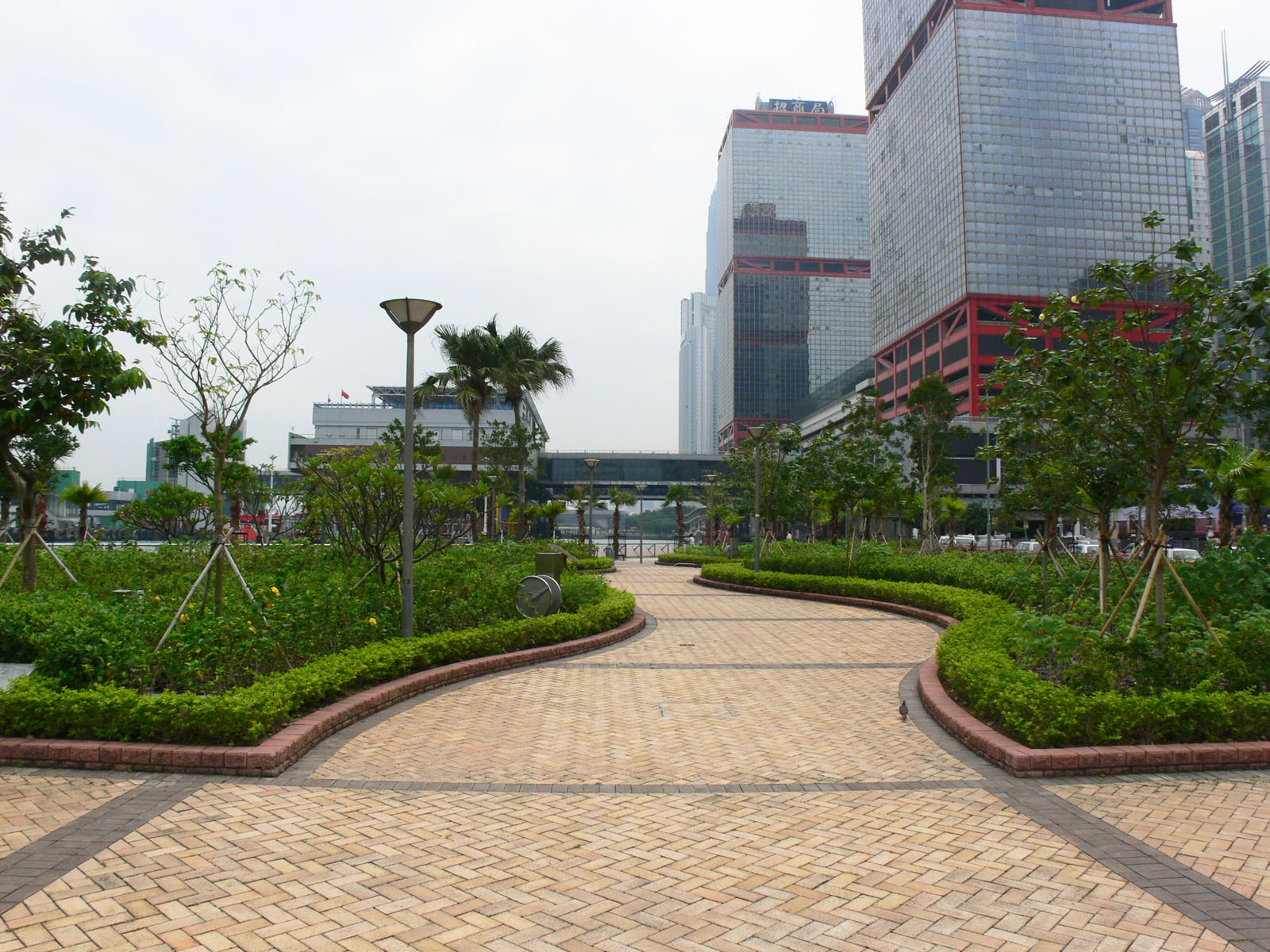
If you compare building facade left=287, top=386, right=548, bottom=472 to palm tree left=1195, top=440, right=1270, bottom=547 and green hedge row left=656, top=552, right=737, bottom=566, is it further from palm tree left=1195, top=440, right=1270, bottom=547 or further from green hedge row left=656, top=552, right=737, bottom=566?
palm tree left=1195, top=440, right=1270, bottom=547

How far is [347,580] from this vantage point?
11438 millimetres

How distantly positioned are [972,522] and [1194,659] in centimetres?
6768

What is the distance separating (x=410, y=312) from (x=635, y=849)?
6.90 meters

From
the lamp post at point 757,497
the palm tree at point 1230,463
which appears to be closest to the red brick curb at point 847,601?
the lamp post at point 757,497

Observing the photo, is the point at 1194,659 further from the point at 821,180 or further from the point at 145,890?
the point at 821,180

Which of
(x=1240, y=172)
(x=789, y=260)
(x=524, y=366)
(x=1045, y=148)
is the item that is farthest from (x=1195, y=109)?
(x=524, y=366)

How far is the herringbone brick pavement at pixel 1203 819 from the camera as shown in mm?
4176

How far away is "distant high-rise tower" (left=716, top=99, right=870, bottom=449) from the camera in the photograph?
175 m

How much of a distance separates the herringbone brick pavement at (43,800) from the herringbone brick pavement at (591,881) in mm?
569

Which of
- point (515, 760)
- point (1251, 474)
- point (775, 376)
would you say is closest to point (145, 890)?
point (515, 760)

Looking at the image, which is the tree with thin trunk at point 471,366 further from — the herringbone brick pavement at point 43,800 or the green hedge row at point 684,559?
the herringbone brick pavement at point 43,800

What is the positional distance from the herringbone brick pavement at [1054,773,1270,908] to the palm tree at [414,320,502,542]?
22.5 m

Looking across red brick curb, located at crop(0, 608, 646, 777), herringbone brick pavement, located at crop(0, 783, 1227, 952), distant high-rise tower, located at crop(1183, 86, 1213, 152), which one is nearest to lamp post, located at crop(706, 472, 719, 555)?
red brick curb, located at crop(0, 608, 646, 777)

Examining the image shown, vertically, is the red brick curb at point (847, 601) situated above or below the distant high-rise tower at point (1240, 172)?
below
